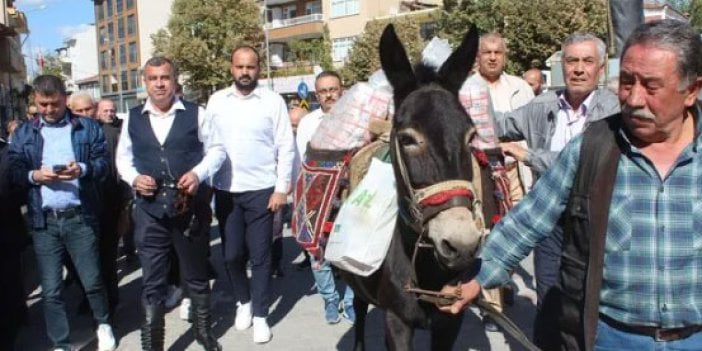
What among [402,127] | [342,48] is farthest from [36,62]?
[402,127]

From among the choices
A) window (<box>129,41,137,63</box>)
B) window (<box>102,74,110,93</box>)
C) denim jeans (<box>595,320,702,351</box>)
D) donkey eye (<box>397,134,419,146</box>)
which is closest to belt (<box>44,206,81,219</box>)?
donkey eye (<box>397,134,419,146</box>)

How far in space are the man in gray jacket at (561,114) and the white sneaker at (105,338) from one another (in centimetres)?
343

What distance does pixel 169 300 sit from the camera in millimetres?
6332

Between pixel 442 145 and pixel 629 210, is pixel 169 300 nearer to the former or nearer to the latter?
pixel 442 145

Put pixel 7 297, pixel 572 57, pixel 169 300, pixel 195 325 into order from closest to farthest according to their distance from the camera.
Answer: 1. pixel 572 57
2. pixel 7 297
3. pixel 195 325
4. pixel 169 300

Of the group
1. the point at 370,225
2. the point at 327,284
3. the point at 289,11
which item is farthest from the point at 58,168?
the point at 289,11

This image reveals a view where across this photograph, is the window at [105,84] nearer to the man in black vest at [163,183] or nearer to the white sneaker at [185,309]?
the white sneaker at [185,309]

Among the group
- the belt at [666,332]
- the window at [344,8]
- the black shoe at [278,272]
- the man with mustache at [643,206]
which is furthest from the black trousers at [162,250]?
the window at [344,8]

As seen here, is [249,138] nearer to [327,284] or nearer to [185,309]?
[327,284]

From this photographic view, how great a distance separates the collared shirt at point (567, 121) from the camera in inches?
150

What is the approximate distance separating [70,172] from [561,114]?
348cm

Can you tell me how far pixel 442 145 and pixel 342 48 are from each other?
152ft

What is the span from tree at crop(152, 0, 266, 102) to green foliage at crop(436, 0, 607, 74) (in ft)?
54.0

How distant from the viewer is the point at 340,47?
157 ft
